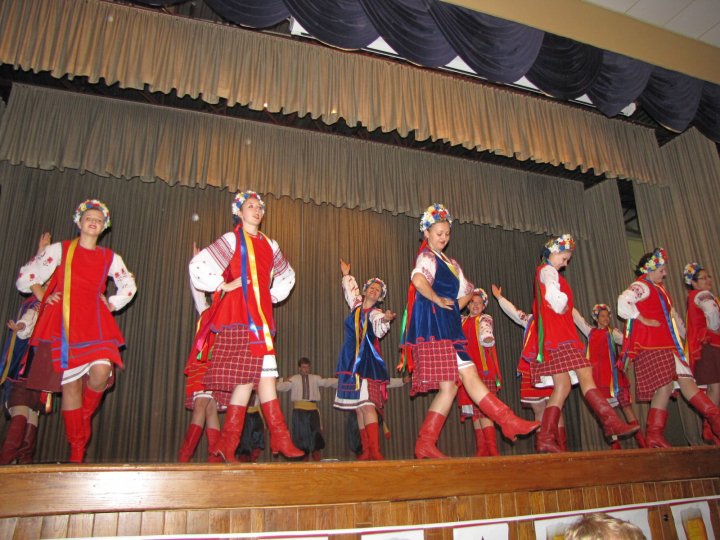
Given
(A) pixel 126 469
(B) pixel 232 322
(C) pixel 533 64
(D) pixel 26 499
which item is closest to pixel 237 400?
(B) pixel 232 322

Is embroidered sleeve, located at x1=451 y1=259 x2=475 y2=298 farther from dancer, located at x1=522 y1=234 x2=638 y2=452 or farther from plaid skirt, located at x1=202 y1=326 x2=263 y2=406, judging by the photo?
plaid skirt, located at x1=202 y1=326 x2=263 y2=406

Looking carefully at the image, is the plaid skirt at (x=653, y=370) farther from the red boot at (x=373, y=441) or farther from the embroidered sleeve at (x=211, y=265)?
the embroidered sleeve at (x=211, y=265)

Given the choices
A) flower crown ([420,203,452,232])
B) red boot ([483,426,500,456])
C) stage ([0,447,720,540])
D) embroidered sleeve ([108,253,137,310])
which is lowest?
stage ([0,447,720,540])

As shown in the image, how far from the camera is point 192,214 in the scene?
6.59 m

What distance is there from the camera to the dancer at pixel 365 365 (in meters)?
4.56

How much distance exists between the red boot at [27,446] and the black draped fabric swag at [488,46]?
3.15m

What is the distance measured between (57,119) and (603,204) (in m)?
6.94

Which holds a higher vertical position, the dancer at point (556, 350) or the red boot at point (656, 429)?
the dancer at point (556, 350)

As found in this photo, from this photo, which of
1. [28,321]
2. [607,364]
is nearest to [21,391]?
[28,321]

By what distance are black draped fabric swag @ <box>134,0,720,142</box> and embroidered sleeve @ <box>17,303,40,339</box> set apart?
2371mm

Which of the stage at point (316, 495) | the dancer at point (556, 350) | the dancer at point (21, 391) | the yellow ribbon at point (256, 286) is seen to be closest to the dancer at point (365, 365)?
the dancer at point (556, 350)

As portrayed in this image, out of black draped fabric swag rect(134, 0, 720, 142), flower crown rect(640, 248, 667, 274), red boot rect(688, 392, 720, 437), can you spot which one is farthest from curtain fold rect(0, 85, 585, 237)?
red boot rect(688, 392, 720, 437)

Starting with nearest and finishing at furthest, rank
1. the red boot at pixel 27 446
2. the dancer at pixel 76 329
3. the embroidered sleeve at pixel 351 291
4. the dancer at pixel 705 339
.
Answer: the dancer at pixel 76 329 < the red boot at pixel 27 446 < the dancer at pixel 705 339 < the embroidered sleeve at pixel 351 291

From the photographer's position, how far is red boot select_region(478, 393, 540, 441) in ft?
9.76
